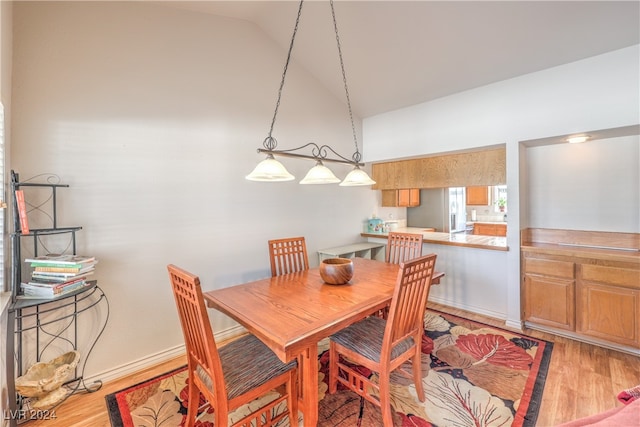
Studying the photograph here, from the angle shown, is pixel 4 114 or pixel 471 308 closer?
pixel 4 114

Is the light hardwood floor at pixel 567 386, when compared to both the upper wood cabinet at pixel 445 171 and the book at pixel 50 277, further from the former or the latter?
the upper wood cabinet at pixel 445 171

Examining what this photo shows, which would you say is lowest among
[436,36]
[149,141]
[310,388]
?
[310,388]

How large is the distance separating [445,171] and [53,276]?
395cm

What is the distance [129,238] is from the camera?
90.9 inches

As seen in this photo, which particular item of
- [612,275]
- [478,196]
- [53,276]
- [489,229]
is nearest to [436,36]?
[612,275]

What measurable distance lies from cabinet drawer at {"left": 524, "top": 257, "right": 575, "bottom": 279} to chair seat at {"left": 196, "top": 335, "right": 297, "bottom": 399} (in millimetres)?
2660

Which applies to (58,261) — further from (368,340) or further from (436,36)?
(436,36)

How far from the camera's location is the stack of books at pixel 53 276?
1.76m

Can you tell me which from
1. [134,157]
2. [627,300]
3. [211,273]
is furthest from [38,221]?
[627,300]

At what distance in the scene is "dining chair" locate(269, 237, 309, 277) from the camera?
2609 mm

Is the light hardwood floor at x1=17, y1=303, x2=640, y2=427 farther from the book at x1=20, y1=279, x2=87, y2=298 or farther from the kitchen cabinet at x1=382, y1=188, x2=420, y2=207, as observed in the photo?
the kitchen cabinet at x1=382, y1=188, x2=420, y2=207

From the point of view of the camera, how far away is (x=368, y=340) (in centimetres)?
184

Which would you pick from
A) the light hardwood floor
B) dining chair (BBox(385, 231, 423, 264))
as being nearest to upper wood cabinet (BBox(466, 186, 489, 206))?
the light hardwood floor

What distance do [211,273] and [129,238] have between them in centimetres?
78
